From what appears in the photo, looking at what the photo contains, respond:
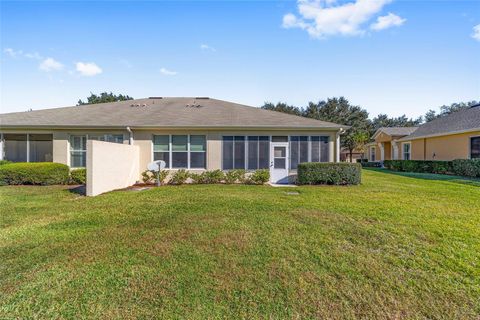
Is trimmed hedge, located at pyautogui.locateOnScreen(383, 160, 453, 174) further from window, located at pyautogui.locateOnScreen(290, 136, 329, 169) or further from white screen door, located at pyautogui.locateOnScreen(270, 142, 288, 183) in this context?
white screen door, located at pyautogui.locateOnScreen(270, 142, 288, 183)

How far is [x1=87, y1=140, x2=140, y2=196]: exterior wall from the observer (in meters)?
8.59

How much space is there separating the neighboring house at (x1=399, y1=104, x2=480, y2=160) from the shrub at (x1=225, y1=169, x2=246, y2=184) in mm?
15601

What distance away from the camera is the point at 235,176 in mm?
11578

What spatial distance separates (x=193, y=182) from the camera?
38.6ft

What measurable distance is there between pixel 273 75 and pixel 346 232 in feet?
45.0

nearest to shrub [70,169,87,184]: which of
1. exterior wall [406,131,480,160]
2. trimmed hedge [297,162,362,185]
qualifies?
trimmed hedge [297,162,362,185]

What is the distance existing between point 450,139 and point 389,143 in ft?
35.4

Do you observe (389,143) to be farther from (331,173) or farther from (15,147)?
(15,147)

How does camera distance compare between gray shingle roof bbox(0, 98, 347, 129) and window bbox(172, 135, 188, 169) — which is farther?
window bbox(172, 135, 188, 169)

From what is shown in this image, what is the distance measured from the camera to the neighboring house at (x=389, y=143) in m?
26.0

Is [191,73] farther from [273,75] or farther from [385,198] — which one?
[385,198]

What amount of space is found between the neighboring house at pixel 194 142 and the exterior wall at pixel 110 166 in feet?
2.59

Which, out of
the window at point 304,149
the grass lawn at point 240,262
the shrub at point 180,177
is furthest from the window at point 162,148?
the window at point 304,149

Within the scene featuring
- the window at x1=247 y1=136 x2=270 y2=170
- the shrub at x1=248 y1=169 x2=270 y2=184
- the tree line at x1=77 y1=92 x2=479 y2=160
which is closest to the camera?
the shrub at x1=248 y1=169 x2=270 y2=184
